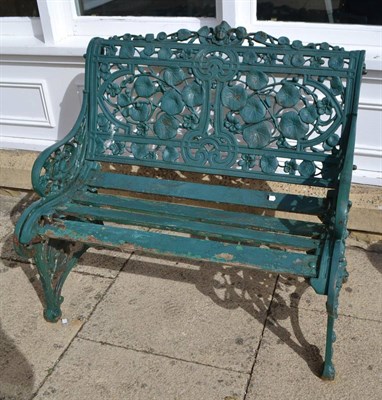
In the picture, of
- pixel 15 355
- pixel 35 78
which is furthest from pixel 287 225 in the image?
pixel 35 78

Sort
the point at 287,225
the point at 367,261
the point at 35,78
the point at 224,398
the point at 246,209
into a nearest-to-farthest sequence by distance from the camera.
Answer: the point at 224,398 < the point at 287,225 < the point at 367,261 < the point at 246,209 < the point at 35,78

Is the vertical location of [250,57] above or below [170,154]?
above

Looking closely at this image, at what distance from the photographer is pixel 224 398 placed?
107 inches

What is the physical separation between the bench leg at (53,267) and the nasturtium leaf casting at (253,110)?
1.23 metres

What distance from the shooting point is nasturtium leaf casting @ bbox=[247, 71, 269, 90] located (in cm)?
304

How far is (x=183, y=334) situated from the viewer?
310cm

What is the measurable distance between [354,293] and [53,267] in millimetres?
1704

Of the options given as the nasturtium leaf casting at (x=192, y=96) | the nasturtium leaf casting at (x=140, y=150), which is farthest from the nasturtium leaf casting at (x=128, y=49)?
the nasturtium leaf casting at (x=140, y=150)

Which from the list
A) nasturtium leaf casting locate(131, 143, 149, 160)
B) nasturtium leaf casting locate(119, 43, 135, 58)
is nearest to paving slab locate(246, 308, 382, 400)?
nasturtium leaf casting locate(131, 143, 149, 160)

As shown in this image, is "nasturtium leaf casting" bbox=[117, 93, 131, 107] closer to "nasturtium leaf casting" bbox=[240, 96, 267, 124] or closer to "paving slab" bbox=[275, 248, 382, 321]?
"nasturtium leaf casting" bbox=[240, 96, 267, 124]

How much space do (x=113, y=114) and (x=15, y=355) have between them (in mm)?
1416

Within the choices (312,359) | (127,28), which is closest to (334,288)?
(312,359)

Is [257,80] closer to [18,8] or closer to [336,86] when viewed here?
[336,86]

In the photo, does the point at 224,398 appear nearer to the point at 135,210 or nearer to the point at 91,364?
the point at 91,364
